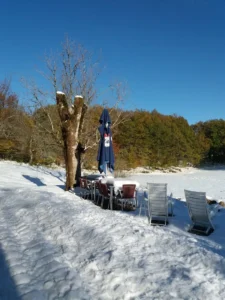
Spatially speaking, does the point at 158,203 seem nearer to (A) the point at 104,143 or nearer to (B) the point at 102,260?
(B) the point at 102,260

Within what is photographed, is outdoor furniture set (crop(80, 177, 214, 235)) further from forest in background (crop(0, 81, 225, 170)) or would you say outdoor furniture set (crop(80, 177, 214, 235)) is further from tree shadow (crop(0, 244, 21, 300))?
forest in background (crop(0, 81, 225, 170))

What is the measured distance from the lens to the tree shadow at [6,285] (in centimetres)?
299

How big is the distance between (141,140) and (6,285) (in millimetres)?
38930

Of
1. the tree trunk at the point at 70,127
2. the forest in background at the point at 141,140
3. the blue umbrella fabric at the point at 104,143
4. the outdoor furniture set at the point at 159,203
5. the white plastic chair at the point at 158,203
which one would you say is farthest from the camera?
the forest in background at the point at 141,140

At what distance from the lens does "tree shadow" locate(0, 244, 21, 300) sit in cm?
299

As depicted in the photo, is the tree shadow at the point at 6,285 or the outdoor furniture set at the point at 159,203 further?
the outdoor furniture set at the point at 159,203

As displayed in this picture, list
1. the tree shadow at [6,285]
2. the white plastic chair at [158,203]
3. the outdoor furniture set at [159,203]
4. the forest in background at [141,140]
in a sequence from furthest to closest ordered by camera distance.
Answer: the forest in background at [141,140]
the white plastic chair at [158,203]
the outdoor furniture set at [159,203]
the tree shadow at [6,285]

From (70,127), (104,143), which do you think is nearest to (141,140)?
(70,127)

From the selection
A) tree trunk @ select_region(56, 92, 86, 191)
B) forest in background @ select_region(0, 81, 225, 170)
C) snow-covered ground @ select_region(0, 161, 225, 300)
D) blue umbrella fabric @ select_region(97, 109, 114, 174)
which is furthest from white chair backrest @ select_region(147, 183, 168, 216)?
forest in background @ select_region(0, 81, 225, 170)

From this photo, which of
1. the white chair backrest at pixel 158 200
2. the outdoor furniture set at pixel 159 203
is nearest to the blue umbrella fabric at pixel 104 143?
the outdoor furniture set at pixel 159 203

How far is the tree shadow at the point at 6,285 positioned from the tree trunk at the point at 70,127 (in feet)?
22.0

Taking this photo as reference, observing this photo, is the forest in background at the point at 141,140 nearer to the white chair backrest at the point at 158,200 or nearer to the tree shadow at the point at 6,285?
the white chair backrest at the point at 158,200

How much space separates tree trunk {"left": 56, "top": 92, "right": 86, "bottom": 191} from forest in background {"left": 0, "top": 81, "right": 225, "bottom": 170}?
12.3 meters

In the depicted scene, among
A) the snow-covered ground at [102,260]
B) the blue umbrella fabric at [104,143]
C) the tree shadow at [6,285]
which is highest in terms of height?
the blue umbrella fabric at [104,143]
